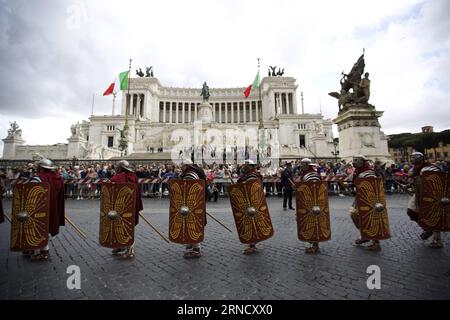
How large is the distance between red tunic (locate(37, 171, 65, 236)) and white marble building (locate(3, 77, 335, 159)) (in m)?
18.8

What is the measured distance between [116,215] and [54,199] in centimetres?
136

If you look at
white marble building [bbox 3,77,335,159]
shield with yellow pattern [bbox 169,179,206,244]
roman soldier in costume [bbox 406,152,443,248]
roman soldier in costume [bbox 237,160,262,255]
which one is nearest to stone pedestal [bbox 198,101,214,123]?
white marble building [bbox 3,77,335,159]

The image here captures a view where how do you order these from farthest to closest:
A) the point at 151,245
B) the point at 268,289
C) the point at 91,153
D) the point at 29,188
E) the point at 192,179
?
the point at 91,153 < the point at 151,245 < the point at 192,179 < the point at 29,188 < the point at 268,289

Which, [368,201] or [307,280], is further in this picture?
[368,201]

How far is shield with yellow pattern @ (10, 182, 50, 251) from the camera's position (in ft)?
13.5

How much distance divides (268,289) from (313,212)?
75.0 inches

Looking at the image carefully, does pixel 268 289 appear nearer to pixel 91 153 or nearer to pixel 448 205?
pixel 448 205

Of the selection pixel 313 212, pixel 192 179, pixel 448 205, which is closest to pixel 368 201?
pixel 313 212

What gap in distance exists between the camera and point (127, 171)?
4.64m

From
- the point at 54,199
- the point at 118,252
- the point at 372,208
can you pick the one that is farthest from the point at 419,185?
the point at 54,199

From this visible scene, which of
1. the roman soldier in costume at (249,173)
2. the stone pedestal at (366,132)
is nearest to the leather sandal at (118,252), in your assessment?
the roman soldier in costume at (249,173)

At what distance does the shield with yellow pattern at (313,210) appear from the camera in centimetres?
451

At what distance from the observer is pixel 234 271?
3.69m
